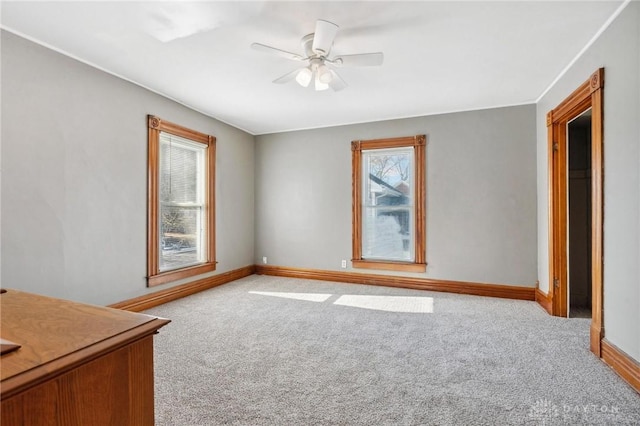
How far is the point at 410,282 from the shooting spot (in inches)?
184

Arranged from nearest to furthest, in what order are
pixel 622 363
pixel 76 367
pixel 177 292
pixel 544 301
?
pixel 76 367 < pixel 622 363 < pixel 544 301 < pixel 177 292

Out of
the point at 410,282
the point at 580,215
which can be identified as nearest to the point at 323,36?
the point at 410,282

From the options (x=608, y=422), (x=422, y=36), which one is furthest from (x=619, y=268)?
(x=422, y=36)

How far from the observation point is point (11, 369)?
27.6 inches

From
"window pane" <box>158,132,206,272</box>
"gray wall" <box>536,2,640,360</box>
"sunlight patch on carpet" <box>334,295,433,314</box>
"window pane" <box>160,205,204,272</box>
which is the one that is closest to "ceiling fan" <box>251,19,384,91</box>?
"gray wall" <box>536,2,640,360</box>

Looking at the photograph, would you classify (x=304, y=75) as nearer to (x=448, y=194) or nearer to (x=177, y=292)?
(x=448, y=194)

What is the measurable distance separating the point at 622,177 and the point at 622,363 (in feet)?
4.08

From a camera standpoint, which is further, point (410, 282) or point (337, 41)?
point (410, 282)

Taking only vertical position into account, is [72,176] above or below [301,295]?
above

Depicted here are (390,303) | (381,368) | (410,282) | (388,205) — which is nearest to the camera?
Result: (381,368)

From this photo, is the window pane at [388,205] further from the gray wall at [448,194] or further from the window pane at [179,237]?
the window pane at [179,237]

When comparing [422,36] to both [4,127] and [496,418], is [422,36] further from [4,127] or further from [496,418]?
[4,127]

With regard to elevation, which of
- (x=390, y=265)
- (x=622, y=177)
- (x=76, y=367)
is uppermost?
(x=622, y=177)

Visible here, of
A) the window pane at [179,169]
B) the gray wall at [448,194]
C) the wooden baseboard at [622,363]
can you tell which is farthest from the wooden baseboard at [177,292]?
the wooden baseboard at [622,363]
